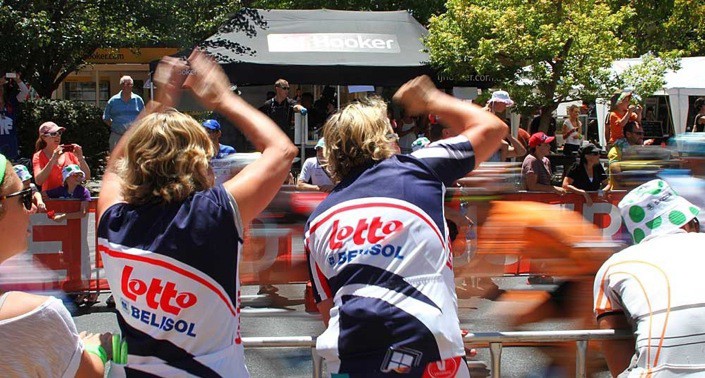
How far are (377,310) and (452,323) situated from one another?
10.5 inches

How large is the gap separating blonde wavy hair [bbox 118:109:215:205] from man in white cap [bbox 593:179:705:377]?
1648mm

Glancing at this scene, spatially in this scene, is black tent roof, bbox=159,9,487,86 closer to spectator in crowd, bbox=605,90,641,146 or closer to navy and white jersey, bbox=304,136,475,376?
spectator in crowd, bbox=605,90,641,146

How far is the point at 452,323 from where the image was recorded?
9.14 feet

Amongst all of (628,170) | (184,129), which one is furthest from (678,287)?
(628,170)

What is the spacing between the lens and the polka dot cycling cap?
3.31 metres

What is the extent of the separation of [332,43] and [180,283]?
14.4 m

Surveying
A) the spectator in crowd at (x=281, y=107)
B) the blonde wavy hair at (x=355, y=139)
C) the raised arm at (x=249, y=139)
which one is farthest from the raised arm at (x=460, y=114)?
the spectator in crowd at (x=281, y=107)

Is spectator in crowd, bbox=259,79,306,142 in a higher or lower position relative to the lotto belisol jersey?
lower

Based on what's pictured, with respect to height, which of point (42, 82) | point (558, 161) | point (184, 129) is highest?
point (184, 129)

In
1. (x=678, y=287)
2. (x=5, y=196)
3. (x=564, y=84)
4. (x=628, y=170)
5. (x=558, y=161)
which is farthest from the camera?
(x=558, y=161)

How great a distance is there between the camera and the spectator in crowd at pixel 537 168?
9961 millimetres

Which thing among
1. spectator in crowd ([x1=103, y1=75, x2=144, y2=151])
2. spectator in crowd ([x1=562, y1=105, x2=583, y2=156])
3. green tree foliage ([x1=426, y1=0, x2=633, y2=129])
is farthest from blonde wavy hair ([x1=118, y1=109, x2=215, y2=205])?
spectator in crowd ([x1=562, y1=105, x2=583, y2=156])

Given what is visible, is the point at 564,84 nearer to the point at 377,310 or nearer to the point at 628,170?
the point at 628,170

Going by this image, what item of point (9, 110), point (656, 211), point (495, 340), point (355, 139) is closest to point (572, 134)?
point (9, 110)
